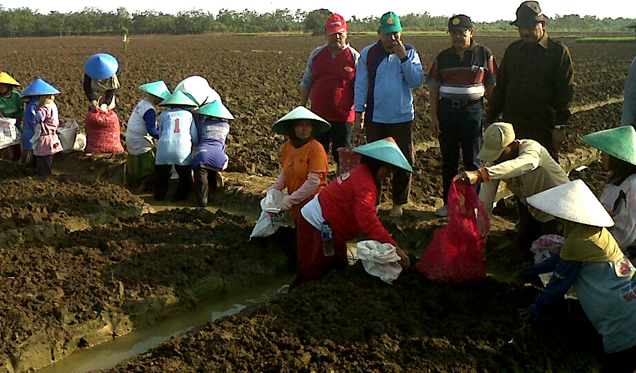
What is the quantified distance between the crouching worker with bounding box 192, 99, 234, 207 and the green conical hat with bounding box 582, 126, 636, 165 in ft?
13.4

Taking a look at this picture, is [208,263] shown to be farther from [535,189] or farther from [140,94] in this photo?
[140,94]

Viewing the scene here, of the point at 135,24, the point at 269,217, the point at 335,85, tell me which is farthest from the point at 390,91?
the point at 135,24

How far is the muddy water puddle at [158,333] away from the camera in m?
4.33

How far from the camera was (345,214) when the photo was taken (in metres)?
4.82

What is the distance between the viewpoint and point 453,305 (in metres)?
4.43

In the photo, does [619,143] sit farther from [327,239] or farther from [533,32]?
[327,239]

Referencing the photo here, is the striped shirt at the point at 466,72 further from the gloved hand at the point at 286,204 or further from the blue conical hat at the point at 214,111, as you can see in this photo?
the blue conical hat at the point at 214,111

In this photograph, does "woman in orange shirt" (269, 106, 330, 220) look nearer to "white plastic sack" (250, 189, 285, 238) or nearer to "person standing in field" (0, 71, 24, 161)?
"white plastic sack" (250, 189, 285, 238)

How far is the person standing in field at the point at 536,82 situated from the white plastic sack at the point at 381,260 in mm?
2109

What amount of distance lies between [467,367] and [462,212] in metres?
1.21

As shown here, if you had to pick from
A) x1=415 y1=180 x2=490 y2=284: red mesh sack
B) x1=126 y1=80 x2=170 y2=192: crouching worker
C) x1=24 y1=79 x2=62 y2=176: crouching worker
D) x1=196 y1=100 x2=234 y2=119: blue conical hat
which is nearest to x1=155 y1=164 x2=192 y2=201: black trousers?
x1=126 y1=80 x2=170 y2=192: crouching worker

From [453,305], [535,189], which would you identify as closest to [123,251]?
[453,305]

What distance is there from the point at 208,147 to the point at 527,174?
12.2 ft

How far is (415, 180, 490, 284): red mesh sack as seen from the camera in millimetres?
4590
